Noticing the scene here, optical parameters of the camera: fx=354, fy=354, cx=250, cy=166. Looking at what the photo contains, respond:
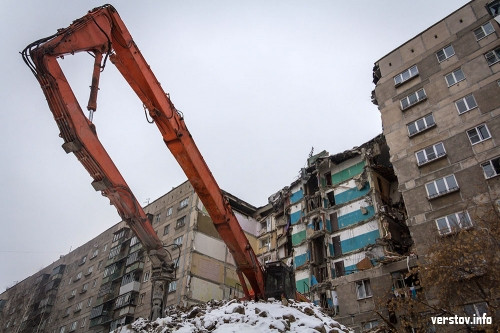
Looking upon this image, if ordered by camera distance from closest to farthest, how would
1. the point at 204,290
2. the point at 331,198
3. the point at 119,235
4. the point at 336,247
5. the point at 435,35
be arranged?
the point at 435,35
the point at 336,247
the point at 331,198
the point at 204,290
the point at 119,235

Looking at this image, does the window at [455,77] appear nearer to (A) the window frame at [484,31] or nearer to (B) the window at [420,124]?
(A) the window frame at [484,31]

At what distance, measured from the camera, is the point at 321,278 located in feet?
105

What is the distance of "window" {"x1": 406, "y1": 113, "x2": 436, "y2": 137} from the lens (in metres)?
25.5

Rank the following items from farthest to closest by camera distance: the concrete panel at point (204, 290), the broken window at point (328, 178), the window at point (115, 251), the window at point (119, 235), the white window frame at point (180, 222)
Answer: the window at point (119, 235) < the window at point (115, 251) < the white window frame at point (180, 222) < the broken window at point (328, 178) < the concrete panel at point (204, 290)

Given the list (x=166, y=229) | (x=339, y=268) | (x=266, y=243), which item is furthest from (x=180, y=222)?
(x=339, y=268)

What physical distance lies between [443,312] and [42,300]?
205 feet

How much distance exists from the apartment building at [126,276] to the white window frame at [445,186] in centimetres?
1957

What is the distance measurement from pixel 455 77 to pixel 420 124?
13.1 ft

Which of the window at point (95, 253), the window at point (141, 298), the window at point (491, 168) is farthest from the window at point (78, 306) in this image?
the window at point (491, 168)

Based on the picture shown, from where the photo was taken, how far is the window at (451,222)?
20.5 m

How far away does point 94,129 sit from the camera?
10977mm

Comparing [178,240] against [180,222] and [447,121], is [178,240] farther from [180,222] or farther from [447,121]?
[447,121]

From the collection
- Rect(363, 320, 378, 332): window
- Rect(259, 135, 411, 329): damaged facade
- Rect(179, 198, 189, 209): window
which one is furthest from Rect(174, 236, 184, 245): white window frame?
Rect(363, 320, 378, 332): window

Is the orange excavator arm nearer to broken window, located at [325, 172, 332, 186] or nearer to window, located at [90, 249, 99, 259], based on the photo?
broken window, located at [325, 172, 332, 186]
